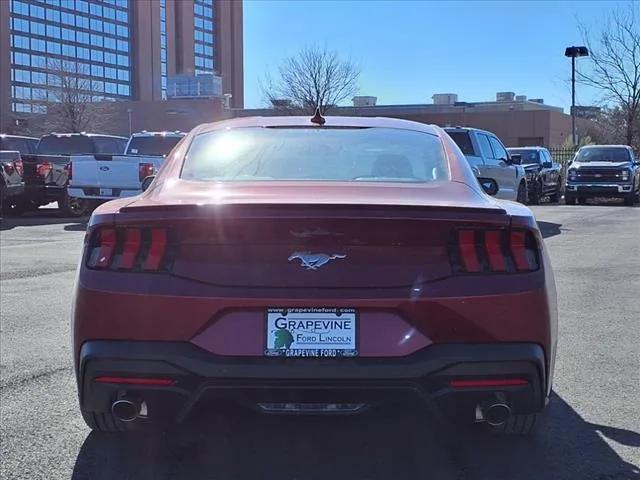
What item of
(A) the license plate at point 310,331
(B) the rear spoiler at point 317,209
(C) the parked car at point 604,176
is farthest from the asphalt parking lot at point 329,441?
(C) the parked car at point 604,176

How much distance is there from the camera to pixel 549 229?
50.3 feet

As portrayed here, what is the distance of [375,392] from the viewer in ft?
10.0

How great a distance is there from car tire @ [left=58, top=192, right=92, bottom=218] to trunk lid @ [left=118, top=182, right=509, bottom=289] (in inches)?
589

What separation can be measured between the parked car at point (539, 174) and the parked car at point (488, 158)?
6.53m

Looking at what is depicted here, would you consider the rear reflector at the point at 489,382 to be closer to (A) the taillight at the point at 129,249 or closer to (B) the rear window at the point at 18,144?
(A) the taillight at the point at 129,249

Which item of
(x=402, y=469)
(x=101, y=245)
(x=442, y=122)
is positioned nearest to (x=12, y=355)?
(x=101, y=245)

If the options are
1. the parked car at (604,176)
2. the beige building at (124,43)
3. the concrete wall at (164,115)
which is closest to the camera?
the parked car at (604,176)

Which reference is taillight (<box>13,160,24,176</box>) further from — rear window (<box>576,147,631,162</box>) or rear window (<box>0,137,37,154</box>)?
rear window (<box>576,147,631,162</box>)

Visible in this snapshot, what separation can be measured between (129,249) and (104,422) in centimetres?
96

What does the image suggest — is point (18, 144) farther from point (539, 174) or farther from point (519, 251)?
point (519, 251)

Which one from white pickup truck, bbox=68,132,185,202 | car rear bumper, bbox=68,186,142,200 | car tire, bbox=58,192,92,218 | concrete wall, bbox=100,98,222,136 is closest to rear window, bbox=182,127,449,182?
white pickup truck, bbox=68,132,185,202

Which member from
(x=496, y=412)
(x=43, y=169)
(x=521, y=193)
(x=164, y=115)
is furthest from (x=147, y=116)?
(x=496, y=412)

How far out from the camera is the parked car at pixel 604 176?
23328 millimetres

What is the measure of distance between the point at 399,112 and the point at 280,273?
55465 mm
